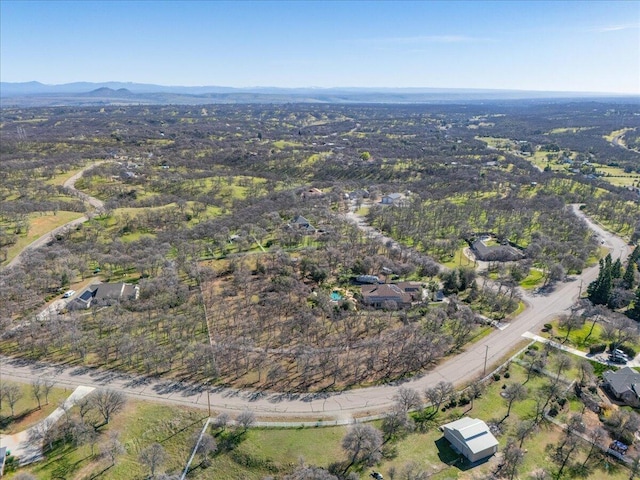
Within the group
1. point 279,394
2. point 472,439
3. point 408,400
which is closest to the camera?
point 472,439

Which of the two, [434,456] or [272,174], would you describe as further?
[272,174]

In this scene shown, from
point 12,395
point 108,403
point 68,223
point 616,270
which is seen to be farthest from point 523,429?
point 68,223

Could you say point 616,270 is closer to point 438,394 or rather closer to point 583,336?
point 583,336

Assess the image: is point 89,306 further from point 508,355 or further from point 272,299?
point 508,355

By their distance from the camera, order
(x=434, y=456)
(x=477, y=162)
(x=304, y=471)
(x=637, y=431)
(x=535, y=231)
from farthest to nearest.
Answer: (x=477, y=162) < (x=535, y=231) < (x=637, y=431) < (x=434, y=456) < (x=304, y=471)

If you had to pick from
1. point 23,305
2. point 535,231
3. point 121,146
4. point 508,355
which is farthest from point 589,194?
point 121,146

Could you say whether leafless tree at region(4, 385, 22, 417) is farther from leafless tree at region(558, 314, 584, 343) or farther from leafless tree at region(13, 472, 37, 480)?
leafless tree at region(558, 314, 584, 343)
